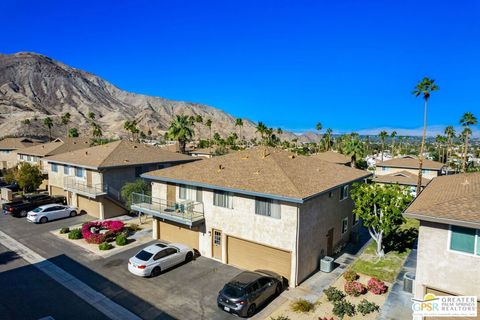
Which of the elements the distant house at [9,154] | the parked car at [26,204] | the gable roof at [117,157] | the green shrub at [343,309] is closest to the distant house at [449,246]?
the green shrub at [343,309]

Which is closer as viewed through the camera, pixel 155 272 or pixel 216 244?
pixel 155 272

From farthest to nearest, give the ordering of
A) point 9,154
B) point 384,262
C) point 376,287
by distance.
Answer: point 9,154, point 384,262, point 376,287

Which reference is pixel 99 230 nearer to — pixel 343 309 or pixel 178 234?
pixel 178 234

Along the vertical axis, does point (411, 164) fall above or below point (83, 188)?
above

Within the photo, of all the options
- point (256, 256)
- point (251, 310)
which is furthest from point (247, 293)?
point (256, 256)

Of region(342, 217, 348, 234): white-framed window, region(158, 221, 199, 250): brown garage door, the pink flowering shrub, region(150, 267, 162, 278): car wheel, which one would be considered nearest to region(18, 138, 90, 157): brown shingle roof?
the pink flowering shrub

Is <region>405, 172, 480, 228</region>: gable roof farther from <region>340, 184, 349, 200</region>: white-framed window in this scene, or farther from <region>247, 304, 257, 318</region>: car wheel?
<region>247, 304, 257, 318</region>: car wheel

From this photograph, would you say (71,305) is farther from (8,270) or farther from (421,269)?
(421,269)

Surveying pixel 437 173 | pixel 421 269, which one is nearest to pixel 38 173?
pixel 421 269
